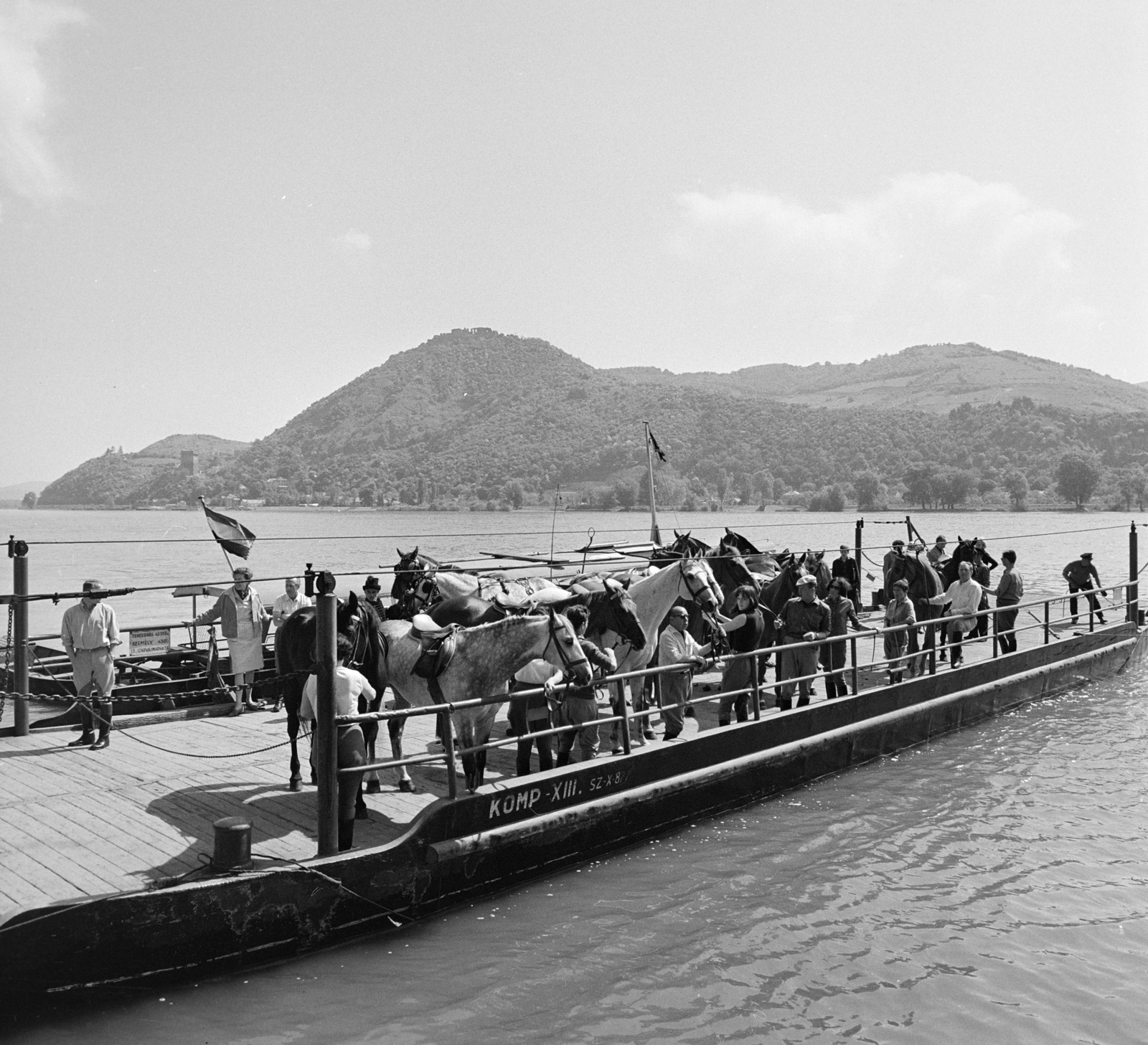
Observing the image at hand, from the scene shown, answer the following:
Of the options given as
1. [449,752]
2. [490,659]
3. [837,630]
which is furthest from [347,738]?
[837,630]

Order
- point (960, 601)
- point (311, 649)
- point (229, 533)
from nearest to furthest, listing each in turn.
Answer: point (311, 649) < point (229, 533) < point (960, 601)

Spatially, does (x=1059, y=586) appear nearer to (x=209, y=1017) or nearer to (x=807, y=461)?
(x=209, y=1017)

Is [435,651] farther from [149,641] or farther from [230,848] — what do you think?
[149,641]

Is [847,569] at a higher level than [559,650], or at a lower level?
higher

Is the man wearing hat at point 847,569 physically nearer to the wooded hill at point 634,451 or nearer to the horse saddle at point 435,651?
the horse saddle at point 435,651

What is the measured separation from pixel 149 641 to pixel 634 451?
129 meters

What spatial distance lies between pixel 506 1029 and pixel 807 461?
148468mm

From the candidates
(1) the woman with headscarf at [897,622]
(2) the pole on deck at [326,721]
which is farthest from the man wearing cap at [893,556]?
(2) the pole on deck at [326,721]

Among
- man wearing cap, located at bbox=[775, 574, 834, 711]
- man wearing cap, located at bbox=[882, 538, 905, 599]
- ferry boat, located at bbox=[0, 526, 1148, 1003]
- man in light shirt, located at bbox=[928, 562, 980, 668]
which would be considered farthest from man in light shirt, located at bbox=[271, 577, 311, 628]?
man in light shirt, located at bbox=[928, 562, 980, 668]

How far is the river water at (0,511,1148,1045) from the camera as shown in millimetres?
6801

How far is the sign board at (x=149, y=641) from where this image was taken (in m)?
14.0

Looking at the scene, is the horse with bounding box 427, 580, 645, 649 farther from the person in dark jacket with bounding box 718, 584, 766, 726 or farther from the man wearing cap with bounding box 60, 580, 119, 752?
the man wearing cap with bounding box 60, 580, 119, 752

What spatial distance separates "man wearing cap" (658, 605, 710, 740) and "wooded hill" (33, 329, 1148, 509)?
111484mm

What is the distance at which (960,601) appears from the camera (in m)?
16.6
